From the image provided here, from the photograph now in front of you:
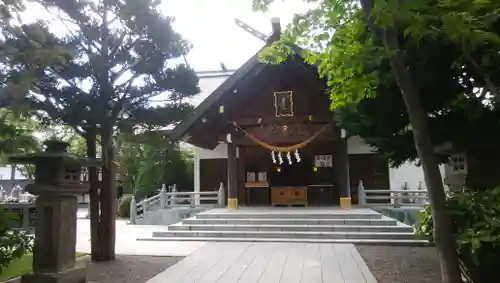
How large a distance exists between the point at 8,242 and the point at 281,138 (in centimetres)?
989

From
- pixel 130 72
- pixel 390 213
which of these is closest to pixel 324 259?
pixel 130 72

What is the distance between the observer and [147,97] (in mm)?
7281

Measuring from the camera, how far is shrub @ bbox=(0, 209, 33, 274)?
3.78m

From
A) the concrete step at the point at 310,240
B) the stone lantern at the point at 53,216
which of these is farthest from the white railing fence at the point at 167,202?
the stone lantern at the point at 53,216

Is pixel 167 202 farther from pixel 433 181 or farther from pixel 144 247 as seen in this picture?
pixel 433 181

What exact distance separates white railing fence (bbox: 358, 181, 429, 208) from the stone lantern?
33.7 ft

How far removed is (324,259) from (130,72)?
5.17 m

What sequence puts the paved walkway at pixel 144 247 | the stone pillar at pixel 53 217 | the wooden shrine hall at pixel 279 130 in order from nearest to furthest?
the stone pillar at pixel 53 217 < the paved walkway at pixel 144 247 < the wooden shrine hall at pixel 279 130

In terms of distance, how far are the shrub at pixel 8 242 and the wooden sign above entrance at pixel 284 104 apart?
974 cm

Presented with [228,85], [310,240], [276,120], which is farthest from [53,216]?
[276,120]

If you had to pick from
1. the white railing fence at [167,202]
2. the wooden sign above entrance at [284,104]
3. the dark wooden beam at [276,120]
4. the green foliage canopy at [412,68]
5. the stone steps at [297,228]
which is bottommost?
the stone steps at [297,228]

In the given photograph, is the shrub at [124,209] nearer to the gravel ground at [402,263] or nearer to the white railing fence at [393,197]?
the white railing fence at [393,197]

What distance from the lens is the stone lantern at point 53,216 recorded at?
487cm

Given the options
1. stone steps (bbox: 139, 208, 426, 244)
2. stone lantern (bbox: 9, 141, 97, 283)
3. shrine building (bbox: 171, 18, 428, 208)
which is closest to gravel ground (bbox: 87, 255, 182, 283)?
stone lantern (bbox: 9, 141, 97, 283)
